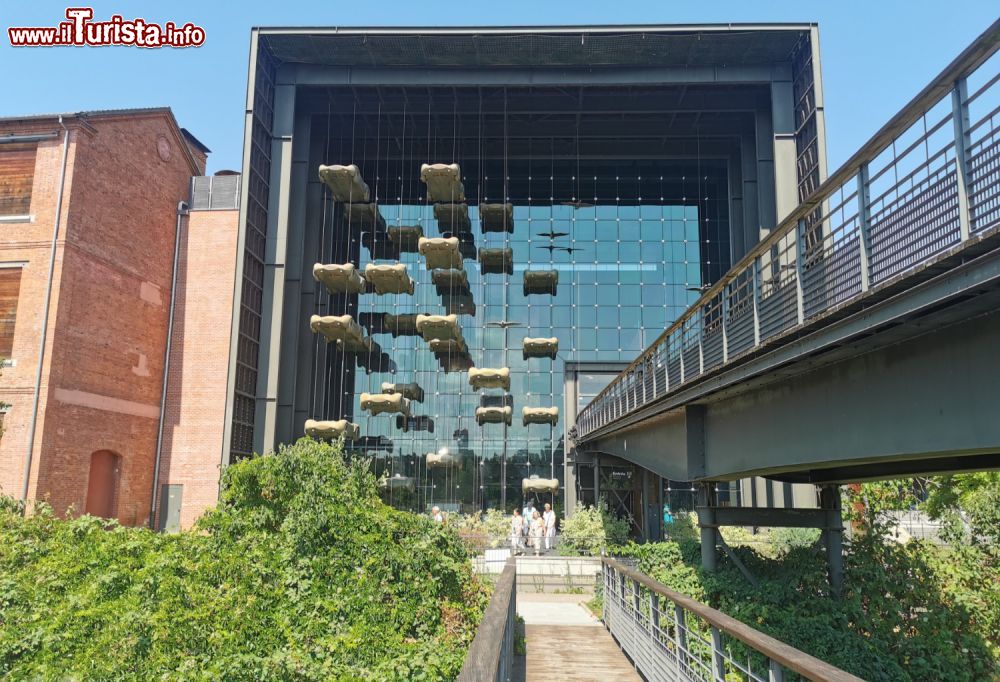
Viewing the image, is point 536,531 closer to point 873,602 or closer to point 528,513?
point 528,513

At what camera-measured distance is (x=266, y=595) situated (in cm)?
903

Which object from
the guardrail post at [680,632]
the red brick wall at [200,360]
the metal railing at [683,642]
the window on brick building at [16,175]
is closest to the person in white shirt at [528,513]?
the red brick wall at [200,360]

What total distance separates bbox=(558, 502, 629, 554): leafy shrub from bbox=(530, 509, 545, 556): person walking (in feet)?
2.37

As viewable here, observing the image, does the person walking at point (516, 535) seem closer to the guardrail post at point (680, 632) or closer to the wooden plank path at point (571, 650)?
the wooden plank path at point (571, 650)

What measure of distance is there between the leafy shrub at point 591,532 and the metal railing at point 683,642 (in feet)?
45.4

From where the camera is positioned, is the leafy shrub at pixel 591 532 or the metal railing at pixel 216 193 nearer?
the leafy shrub at pixel 591 532

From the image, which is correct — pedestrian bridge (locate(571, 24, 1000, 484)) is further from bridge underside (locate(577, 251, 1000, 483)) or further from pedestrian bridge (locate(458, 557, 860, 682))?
pedestrian bridge (locate(458, 557, 860, 682))

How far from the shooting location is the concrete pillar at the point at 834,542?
12.9 metres

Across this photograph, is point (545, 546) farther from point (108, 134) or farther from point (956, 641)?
point (108, 134)

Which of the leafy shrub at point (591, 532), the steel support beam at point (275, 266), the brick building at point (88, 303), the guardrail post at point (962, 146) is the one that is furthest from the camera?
the steel support beam at point (275, 266)

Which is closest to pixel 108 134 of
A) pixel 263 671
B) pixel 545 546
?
pixel 545 546

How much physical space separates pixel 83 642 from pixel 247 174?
24331mm

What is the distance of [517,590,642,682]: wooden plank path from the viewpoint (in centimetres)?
795

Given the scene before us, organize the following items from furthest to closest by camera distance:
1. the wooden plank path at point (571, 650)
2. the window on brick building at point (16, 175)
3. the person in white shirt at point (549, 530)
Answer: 1. the window on brick building at point (16, 175)
2. the person in white shirt at point (549, 530)
3. the wooden plank path at point (571, 650)
